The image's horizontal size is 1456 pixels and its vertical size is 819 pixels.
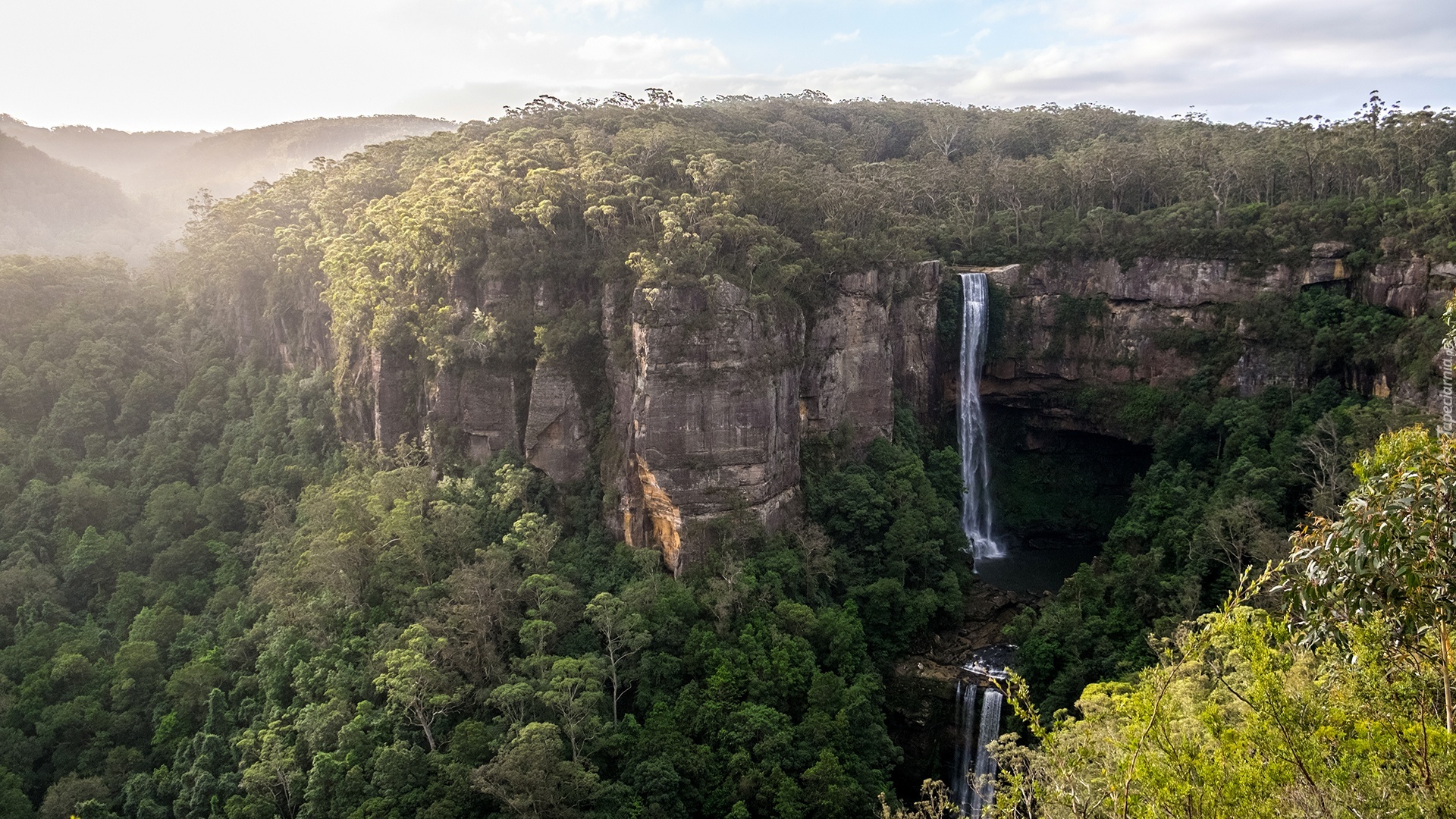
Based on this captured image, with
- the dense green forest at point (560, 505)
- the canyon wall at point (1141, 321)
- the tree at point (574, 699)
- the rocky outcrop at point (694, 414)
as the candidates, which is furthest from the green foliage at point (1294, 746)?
the canyon wall at point (1141, 321)

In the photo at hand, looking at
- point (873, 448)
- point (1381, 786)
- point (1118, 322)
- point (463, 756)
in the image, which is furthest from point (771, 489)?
point (1381, 786)

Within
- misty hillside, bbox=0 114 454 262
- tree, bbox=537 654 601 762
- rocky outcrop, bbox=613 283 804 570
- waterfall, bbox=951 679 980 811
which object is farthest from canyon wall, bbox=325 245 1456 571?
misty hillside, bbox=0 114 454 262

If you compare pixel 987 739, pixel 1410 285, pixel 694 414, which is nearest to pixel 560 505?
pixel 694 414

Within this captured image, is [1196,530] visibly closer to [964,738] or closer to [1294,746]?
[964,738]

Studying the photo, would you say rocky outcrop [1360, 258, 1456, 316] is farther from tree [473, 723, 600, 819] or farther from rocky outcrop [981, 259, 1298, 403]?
tree [473, 723, 600, 819]

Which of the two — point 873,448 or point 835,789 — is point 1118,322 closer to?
point 873,448

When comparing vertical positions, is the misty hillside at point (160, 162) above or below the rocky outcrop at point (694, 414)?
above

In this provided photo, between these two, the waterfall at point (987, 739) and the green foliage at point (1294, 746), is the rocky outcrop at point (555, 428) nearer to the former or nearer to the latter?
the waterfall at point (987, 739)
